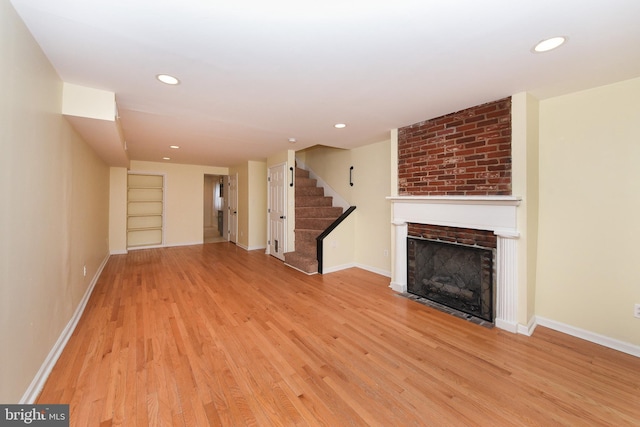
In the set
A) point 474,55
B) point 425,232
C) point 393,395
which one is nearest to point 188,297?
point 393,395

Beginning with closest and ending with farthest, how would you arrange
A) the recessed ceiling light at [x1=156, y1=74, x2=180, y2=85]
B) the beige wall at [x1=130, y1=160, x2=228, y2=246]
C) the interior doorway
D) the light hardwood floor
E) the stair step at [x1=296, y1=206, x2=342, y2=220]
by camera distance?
1. the light hardwood floor
2. the recessed ceiling light at [x1=156, y1=74, x2=180, y2=85]
3. the stair step at [x1=296, y1=206, x2=342, y2=220]
4. the beige wall at [x1=130, y1=160, x2=228, y2=246]
5. the interior doorway

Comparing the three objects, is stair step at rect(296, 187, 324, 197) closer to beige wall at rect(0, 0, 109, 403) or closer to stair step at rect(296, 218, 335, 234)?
stair step at rect(296, 218, 335, 234)

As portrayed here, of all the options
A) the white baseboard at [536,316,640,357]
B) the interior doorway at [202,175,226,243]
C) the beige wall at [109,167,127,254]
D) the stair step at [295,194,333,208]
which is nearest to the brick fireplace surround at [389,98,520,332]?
the white baseboard at [536,316,640,357]

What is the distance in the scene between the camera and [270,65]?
1.80m

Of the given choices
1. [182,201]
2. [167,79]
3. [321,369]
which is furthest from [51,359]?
[182,201]

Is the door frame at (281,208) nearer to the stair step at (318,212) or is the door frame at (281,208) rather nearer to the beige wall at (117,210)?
the stair step at (318,212)

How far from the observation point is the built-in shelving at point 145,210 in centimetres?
617

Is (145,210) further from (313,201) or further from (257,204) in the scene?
(313,201)

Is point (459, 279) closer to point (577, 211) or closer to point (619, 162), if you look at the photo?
point (577, 211)

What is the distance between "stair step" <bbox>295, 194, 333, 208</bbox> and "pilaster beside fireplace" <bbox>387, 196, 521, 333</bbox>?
2.51 metres

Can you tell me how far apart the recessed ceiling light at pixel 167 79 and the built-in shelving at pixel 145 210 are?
5141mm

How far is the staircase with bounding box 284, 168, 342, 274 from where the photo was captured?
4473mm

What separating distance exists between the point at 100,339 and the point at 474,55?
372cm

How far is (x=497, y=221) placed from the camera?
2.48 m
